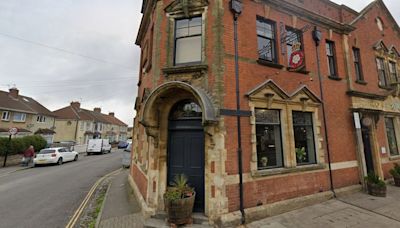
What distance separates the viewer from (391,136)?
1141 centimetres

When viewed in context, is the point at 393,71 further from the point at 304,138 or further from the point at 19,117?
the point at 19,117

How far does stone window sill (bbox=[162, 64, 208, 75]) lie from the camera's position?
660cm

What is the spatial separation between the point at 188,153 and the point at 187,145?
280mm

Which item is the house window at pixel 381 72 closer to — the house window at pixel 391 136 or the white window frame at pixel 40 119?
the house window at pixel 391 136

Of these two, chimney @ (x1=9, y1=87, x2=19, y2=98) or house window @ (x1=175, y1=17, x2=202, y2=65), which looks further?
chimney @ (x1=9, y1=87, x2=19, y2=98)

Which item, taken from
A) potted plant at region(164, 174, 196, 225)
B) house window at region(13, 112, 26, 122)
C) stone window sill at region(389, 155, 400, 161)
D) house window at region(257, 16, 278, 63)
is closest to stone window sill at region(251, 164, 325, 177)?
potted plant at region(164, 174, 196, 225)

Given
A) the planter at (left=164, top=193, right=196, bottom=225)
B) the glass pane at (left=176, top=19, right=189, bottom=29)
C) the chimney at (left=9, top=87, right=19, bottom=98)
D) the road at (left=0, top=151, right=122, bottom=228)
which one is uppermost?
the chimney at (left=9, top=87, right=19, bottom=98)

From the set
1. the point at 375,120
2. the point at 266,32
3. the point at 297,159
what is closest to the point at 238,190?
the point at 297,159

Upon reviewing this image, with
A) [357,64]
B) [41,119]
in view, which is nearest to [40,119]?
[41,119]

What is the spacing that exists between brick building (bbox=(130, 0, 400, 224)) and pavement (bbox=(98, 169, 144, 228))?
608 mm

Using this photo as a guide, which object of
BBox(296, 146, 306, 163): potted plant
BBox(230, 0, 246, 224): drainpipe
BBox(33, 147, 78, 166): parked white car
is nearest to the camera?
BBox(230, 0, 246, 224): drainpipe

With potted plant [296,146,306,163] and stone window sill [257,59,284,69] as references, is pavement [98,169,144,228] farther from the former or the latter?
stone window sill [257,59,284,69]

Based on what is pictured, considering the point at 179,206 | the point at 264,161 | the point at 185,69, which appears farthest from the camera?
the point at 264,161

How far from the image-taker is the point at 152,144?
6.86 meters
